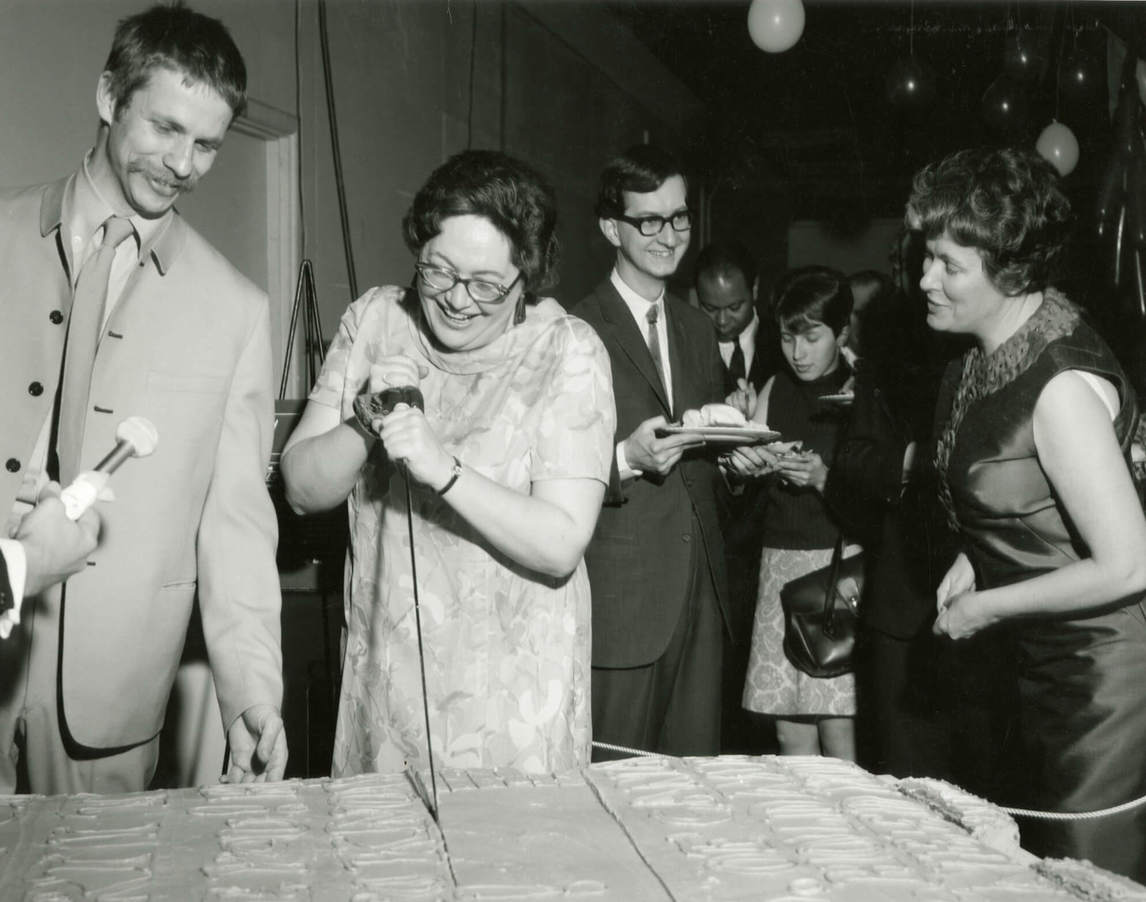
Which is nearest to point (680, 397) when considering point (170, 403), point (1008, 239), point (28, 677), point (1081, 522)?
point (1008, 239)

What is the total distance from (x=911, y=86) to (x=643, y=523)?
12.8 ft

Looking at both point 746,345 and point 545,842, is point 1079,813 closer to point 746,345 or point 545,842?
point 545,842

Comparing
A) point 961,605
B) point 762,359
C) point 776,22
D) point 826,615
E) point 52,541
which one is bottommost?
point 826,615

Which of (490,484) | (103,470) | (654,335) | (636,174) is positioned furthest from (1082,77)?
(103,470)

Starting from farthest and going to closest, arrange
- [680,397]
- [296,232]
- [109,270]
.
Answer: [296,232]
[680,397]
[109,270]

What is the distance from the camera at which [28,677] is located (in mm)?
1891

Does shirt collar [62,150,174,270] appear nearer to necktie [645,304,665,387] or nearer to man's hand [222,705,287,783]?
man's hand [222,705,287,783]

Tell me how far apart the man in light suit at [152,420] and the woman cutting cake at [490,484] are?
184 millimetres

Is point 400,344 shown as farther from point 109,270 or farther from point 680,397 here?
point 680,397

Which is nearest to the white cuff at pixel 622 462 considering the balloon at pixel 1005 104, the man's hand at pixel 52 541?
the man's hand at pixel 52 541

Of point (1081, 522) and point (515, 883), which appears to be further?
point (1081, 522)

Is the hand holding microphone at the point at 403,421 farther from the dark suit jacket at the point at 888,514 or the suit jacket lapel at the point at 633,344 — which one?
the dark suit jacket at the point at 888,514

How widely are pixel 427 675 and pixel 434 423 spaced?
17.9 inches

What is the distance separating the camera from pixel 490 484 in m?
1.95
